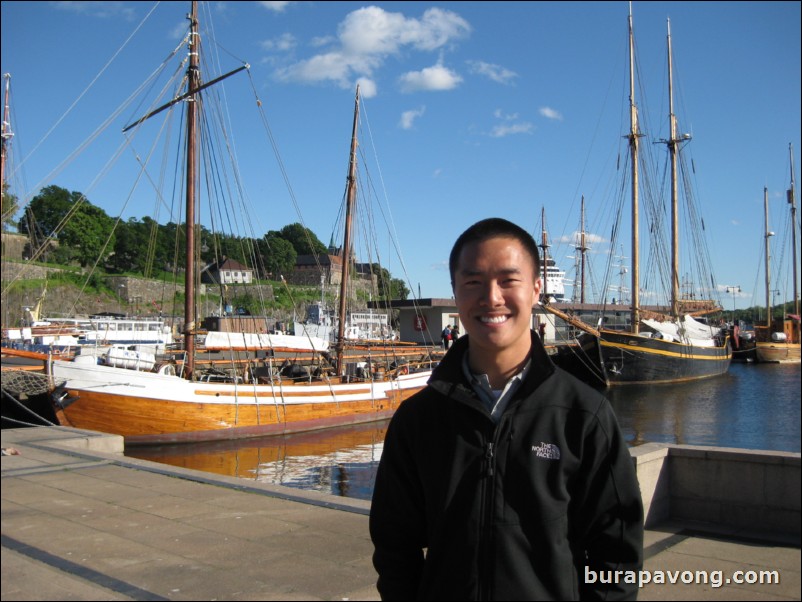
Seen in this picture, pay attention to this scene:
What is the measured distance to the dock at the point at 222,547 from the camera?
4.91m

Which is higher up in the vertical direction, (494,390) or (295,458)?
(494,390)

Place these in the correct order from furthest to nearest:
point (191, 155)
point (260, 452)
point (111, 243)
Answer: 1. point (111, 243)
2. point (191, 155)
3. point (260, 452)

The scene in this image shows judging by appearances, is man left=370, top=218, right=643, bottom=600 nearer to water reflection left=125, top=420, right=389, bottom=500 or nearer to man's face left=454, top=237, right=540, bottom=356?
man's face left=454, top=237, right=540, bottom=356

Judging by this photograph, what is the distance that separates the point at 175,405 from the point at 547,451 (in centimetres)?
1946

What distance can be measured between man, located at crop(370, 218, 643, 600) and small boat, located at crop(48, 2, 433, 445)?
746 inches

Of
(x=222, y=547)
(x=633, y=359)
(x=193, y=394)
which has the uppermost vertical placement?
(x=222, y=547)

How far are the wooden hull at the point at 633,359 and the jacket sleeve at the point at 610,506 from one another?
3915 cm

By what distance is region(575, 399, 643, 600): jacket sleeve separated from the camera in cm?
215

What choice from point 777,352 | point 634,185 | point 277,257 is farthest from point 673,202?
point 277,257

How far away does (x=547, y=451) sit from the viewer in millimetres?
2131

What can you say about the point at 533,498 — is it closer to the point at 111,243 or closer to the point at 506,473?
the point at 506,473

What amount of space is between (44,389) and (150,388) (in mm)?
2703

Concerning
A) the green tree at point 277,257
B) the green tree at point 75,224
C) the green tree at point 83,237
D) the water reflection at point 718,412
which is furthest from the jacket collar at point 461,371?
the green tree at point 277,257

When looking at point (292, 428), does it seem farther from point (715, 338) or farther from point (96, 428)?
point (715, 338)
